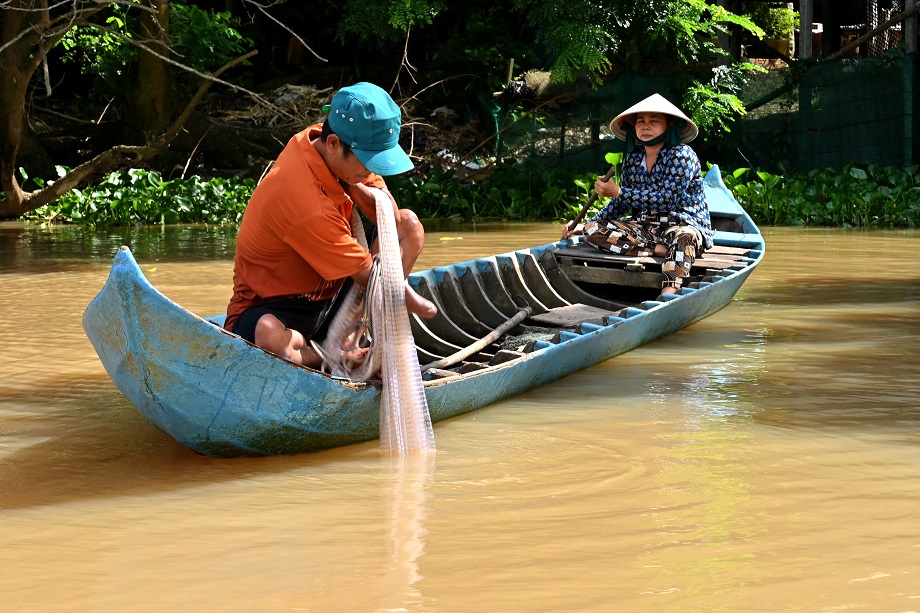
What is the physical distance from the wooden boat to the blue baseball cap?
0.74 metres

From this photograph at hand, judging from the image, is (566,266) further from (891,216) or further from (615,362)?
(891,216)

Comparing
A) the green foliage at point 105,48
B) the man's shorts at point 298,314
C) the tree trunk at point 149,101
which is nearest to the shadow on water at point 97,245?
the tree trunk at point 149,101

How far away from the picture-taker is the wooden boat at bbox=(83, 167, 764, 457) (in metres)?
3.66

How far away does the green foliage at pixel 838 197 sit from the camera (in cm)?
1239

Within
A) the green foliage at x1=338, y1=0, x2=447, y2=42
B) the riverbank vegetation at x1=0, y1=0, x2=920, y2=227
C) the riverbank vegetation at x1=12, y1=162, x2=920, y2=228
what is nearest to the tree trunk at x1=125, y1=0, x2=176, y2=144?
the riverbank vegetation at x1=0, y1=0, x2=920, y2=227

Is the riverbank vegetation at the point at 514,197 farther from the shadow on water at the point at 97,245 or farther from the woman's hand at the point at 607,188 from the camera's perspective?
the woman's hand at the point at 607,188

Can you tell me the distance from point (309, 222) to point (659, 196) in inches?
134

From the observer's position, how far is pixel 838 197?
12609mm

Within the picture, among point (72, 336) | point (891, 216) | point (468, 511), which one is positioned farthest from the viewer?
point (891, 216)

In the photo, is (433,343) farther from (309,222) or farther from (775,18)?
(775,18)

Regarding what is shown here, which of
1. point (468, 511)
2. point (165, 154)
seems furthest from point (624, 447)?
point (165, 154)

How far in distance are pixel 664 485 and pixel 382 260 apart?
1.22m

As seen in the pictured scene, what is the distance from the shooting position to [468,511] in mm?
3441

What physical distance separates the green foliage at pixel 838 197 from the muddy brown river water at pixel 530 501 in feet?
22.6
